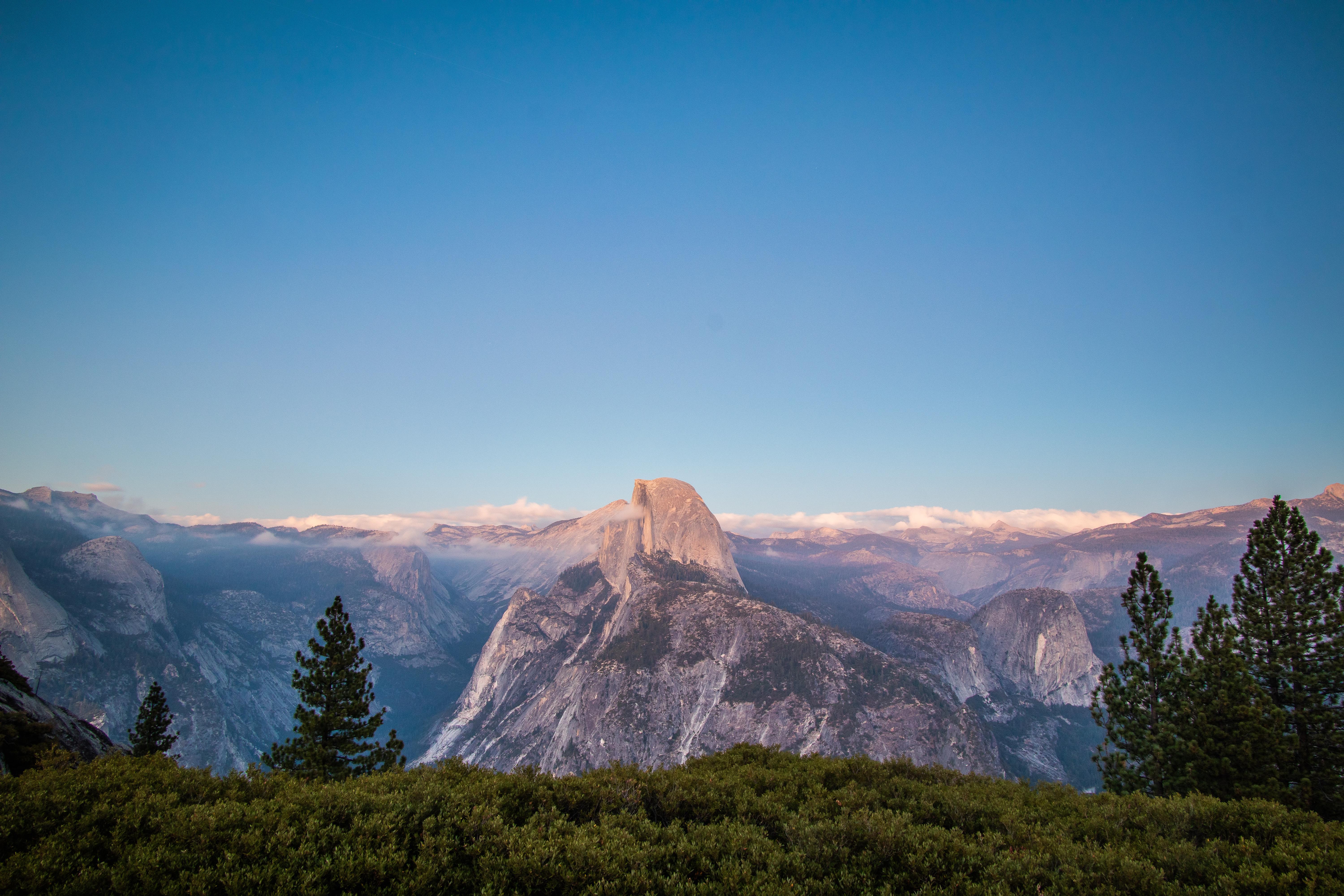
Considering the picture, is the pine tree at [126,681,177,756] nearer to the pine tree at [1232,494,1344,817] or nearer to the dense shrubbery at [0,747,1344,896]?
the dense shrubbery at [0,747,1344,896]

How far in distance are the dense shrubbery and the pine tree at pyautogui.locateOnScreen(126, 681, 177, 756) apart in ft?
186

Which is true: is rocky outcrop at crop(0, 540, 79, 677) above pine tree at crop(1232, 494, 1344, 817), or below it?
below

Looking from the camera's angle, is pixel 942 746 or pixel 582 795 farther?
pixel 942 746

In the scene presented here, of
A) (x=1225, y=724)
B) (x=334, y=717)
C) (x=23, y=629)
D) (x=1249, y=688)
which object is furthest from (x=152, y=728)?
(x=23, y=629)

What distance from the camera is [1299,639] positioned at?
28.8 m

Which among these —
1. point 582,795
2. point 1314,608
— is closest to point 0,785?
point 582,795

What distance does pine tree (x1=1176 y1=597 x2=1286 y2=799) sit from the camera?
2577 centimetres

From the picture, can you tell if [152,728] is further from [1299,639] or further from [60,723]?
[1299,639]

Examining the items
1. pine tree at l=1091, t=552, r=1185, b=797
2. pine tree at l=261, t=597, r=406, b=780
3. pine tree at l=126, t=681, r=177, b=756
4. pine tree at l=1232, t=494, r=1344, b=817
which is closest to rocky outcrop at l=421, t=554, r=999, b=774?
pine tree at l=126, t=681, r=177, b=756

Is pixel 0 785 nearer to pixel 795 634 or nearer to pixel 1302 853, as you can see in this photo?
pixel 1302 853

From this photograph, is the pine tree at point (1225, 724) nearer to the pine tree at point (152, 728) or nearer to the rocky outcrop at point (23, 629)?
the pine tree at point (152, 728)

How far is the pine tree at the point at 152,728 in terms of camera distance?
180ft

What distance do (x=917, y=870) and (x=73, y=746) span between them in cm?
3698

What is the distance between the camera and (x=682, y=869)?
1261 cm
